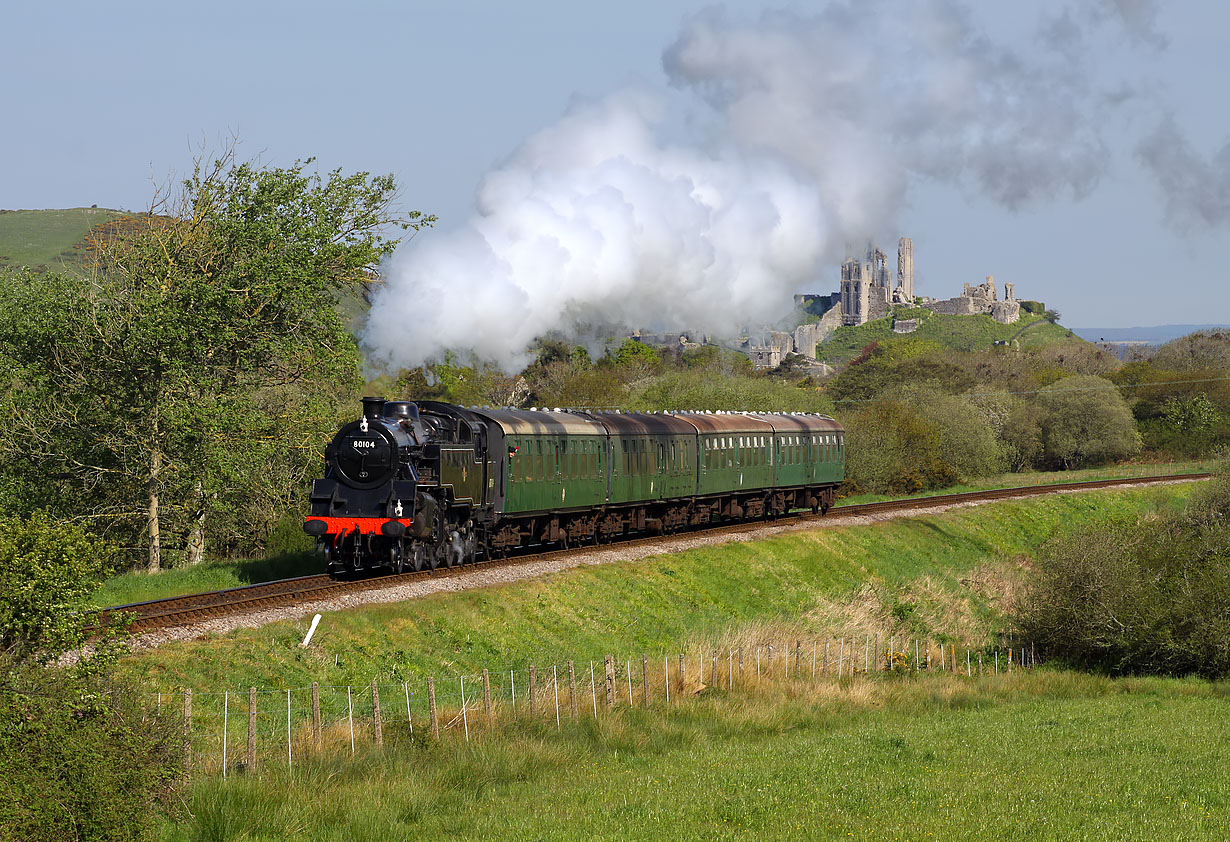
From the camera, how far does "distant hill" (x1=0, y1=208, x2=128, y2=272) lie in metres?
141

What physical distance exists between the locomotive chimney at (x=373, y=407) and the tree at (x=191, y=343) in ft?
17.0

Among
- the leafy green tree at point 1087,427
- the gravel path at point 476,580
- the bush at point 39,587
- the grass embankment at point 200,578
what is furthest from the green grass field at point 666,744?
the leafy green tree at point 1087,427

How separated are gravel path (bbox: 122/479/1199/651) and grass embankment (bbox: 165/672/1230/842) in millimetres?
5567

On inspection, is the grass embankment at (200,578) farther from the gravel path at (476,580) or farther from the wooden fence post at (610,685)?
the wooden fence post at (610,685)

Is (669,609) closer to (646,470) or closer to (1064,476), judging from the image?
(646,470)

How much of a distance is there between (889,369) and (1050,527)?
49.2 metres

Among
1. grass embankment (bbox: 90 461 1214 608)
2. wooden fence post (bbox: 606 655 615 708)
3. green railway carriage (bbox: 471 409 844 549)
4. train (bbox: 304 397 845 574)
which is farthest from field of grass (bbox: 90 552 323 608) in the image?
wooden fence post (bbox: 606 655 615 708)

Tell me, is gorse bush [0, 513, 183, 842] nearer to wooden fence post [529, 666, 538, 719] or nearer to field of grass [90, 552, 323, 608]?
wooden fence post [529, 666, 538, 719]

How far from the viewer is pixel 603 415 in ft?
119

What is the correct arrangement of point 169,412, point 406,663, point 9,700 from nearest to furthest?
point 9,700, point 406,663, point 169,412

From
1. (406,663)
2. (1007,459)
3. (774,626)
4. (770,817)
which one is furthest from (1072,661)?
(1007,459)

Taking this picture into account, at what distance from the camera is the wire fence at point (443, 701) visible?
15.1 meters

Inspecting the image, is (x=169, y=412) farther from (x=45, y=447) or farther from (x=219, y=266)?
(x=219, y=266)

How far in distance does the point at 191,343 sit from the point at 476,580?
10021 millimetres
